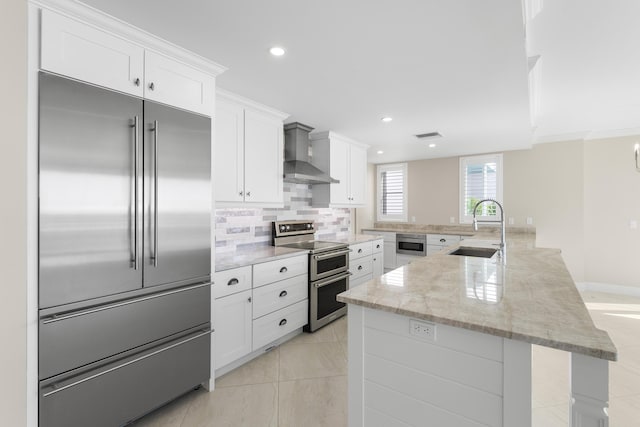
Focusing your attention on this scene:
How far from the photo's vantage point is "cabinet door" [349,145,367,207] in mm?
4523

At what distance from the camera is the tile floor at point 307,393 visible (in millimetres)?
1940

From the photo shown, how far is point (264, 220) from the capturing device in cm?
357

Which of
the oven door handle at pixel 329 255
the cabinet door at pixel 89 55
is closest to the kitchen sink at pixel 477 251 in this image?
the oven door handle at pixel 329 255

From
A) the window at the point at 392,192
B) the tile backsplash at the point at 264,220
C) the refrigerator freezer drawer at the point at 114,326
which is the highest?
the window at the point at 392,192

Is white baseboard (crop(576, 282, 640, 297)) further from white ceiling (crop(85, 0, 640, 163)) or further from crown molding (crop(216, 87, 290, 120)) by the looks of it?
crown molding (crop(216, 87, 290, 120))

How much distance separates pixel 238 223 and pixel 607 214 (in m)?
5.42

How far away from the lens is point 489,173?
527 cm

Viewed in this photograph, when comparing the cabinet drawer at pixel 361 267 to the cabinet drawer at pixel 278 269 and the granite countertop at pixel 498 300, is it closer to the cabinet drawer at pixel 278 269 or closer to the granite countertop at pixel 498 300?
the cabinet drawer at pixel 278 269

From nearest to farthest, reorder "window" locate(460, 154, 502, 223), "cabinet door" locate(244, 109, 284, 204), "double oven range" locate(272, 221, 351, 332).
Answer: "cabinet door" locate(244, 109, 284, 204) < "double oven range" locate(272, 221, 351, 332) < "window" locate(460, 154, 502, 223)

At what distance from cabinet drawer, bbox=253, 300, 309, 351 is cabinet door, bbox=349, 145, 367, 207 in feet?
6.40

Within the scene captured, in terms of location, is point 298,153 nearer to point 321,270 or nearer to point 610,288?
point 321,270

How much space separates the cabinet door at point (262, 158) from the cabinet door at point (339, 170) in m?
1.00

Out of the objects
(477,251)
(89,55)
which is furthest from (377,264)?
(89,55)

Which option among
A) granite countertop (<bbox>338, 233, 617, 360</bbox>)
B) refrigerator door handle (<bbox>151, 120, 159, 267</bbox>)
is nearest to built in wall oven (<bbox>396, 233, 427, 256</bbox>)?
granite countertop (<bbox>338, 233, 617, 360</bbox>)
